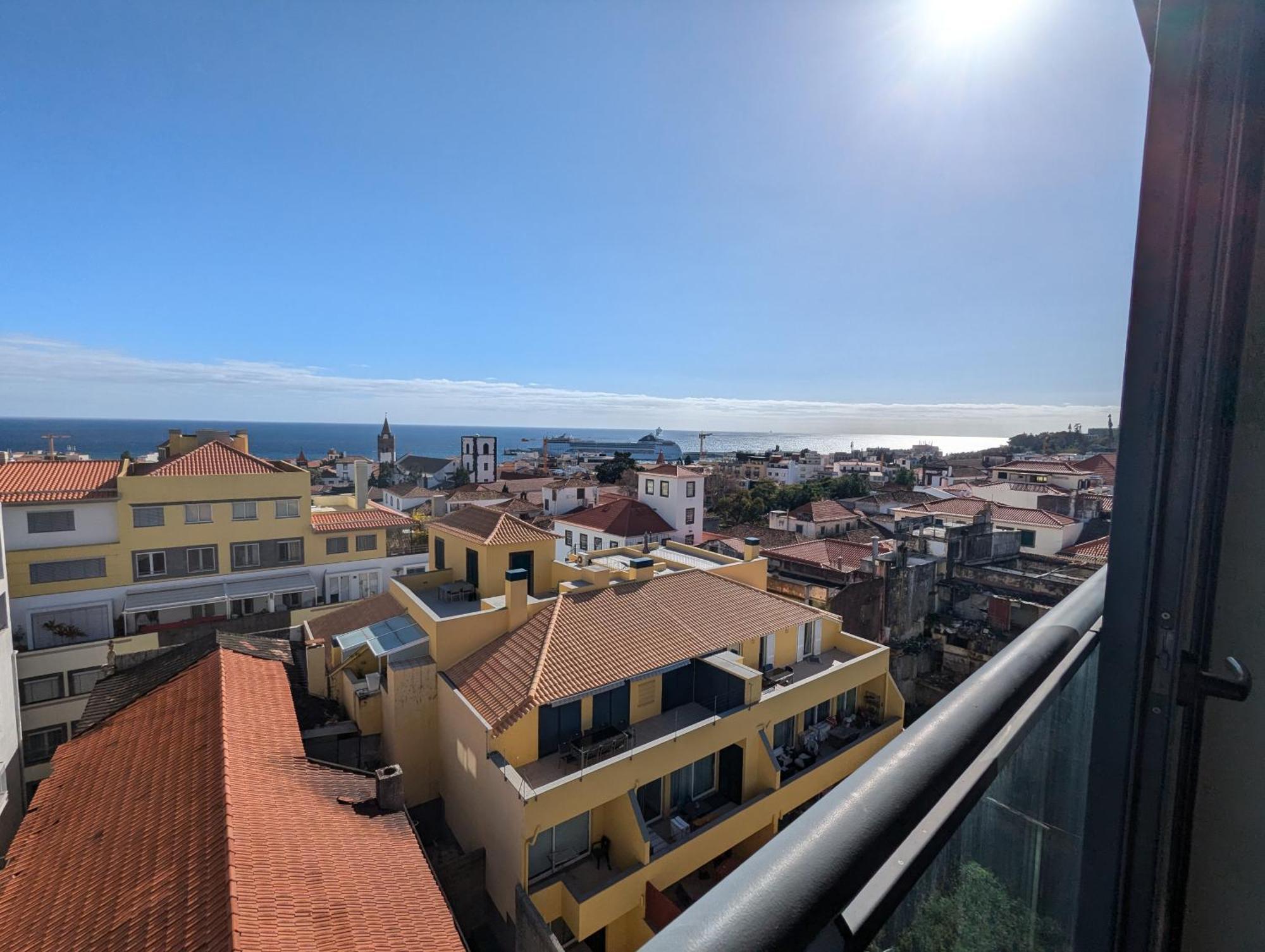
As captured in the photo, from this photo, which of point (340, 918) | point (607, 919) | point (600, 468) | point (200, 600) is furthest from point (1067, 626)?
point (600, 468)

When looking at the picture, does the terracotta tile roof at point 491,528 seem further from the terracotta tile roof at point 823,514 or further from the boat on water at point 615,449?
the boat on water at point 615,449

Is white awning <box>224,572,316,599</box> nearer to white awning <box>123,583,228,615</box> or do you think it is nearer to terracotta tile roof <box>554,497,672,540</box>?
white awning <box>123,583,228,615</box>

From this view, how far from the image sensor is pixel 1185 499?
3.23 feet

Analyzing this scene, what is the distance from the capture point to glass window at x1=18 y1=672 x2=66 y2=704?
13242 millimetres

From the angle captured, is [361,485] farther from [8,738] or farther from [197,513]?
[8,738]

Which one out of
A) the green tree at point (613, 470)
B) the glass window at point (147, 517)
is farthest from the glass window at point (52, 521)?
the green tree at point (613, 470)

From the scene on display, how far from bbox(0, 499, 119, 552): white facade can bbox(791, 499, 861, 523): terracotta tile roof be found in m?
25.9

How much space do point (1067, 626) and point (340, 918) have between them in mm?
6684

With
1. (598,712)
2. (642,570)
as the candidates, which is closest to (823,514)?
(642,570)

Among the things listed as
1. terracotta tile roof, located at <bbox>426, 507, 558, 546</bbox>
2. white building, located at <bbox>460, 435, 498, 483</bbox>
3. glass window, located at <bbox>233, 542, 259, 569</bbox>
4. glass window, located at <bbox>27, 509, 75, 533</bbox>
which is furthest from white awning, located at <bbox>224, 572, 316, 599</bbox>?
white building, located at <bbox>460, 435, 498, 483</bbox>

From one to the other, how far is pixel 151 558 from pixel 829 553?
1933 cm

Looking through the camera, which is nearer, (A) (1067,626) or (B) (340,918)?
(A) (1067,626)

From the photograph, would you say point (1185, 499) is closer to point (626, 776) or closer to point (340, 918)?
point (340, 918)

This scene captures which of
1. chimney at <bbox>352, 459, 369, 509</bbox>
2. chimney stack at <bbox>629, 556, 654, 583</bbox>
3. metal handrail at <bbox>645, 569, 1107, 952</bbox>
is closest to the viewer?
metal handrail at <bbox>645, 569, 1107, 952</bbox>
